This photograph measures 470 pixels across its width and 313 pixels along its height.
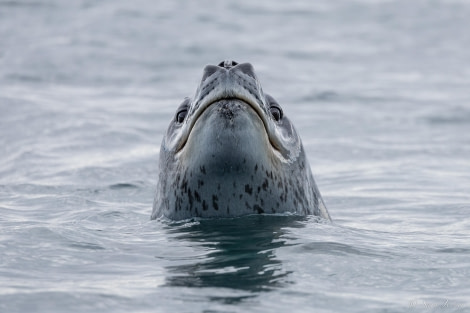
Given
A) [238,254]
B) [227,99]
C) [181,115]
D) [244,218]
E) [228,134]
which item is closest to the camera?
[238,254]

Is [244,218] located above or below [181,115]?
below

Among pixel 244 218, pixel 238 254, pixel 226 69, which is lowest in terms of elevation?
pixel 238 254

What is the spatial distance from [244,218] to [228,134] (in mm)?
597

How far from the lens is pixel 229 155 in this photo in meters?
5.93

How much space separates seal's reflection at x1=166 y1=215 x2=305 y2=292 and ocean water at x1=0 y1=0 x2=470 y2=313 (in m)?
0.01

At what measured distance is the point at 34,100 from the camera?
1436 centimetres

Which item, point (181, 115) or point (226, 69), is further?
point (181, 115)

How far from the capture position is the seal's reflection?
511cm

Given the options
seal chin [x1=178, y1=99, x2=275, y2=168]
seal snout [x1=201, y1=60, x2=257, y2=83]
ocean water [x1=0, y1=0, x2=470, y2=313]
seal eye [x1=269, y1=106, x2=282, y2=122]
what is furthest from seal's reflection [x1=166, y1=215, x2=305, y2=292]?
seal snout [x1=201, y1=60, x2=257, y2=83]

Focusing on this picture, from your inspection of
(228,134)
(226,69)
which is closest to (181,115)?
(226,69)

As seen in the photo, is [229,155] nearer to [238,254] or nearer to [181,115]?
[238,254]

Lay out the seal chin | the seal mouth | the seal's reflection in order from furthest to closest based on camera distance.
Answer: the seal mouth < the seal chin < the seal's reflection

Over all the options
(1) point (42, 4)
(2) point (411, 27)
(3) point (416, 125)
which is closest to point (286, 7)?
(2) point (411, 27)

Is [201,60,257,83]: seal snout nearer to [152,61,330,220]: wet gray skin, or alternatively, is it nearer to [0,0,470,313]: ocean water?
[152,61,330,220]: wet gray skin
